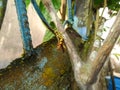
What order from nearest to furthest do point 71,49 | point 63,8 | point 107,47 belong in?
point 107,47 → point 71,49 → point 63,8

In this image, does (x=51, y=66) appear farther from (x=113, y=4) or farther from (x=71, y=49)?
(x=113, y=4)

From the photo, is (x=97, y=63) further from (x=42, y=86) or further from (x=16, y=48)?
(x=16, y=48)

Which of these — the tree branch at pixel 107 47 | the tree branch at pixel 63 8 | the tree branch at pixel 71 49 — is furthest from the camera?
the tree branch at pixel 63 8

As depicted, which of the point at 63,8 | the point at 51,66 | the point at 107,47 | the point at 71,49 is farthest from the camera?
the point at 63,8

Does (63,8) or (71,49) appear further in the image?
(63,8)

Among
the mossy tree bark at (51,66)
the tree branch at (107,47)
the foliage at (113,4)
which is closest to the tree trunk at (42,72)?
the mossy tree bark at (51,66)

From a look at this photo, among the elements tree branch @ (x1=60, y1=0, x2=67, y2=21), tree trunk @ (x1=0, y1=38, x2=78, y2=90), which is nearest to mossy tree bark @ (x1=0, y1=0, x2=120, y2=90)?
tree trunk @ (x1=0, y1=38, x2=78, y2=90)

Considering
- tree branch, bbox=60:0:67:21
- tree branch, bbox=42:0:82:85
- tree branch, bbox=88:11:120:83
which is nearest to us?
tree branch, bbox=88:11:120:83

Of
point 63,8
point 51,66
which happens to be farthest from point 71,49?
point 63,8

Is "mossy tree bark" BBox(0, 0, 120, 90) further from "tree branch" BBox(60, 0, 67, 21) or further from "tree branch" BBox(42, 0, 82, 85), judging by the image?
"tree branch" BBox(60, 0, 67, 21)

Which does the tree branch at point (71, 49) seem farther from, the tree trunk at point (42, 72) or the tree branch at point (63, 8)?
the tree branch at point (63, 8)

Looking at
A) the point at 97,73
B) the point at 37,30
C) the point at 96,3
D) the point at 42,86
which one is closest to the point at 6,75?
the point at 42,86

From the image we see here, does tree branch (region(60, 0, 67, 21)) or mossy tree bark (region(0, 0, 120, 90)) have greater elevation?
tree branch (region(60, 0, 67, 21))
